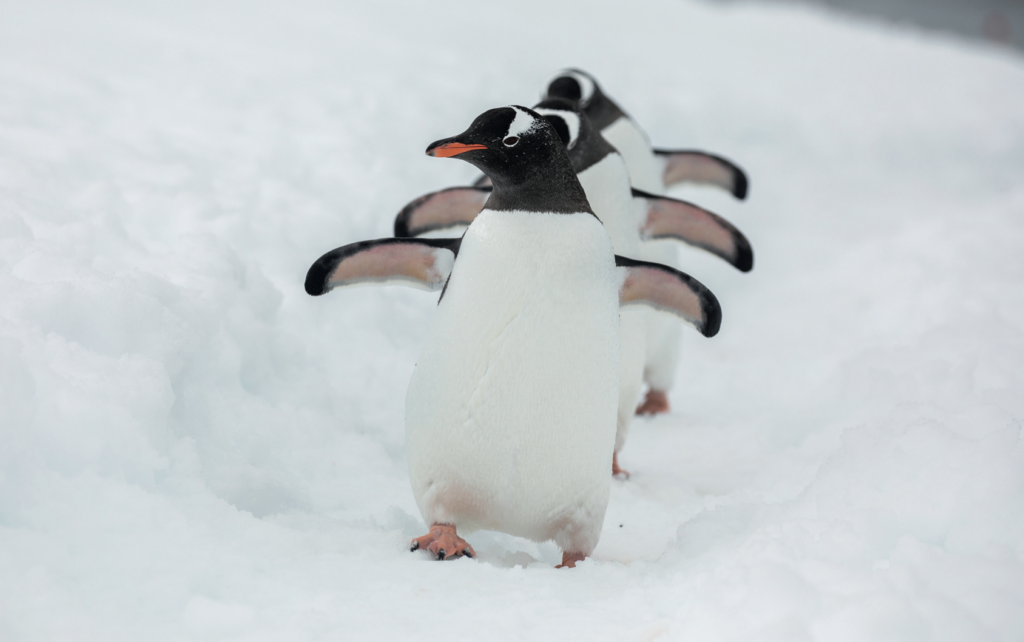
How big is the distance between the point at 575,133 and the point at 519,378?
2.54 feet

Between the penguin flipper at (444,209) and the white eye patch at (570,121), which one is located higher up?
the white eye patch at (570,121)

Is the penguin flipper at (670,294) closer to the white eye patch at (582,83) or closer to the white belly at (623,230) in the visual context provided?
the white belly at (623,230)

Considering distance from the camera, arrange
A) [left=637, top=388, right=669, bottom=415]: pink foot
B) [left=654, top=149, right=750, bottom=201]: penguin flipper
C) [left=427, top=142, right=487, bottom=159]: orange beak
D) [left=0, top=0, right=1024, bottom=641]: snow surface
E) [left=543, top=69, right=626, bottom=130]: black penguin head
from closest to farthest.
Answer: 1. [left=0, top=0, right=1024, bottom=641]: snow surface
2. [left=427, top=142, right=487, bottom=159]: orange beak
3. [left=543, top=69, right=626, bottom=130]: black penguin head
4. [left=654, top=149, right=750, bottom=201]: penguin flipper
5. [left=637, top=388, right=669, bottom=415]: pink foot

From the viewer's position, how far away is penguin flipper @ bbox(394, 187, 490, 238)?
6.41 ft

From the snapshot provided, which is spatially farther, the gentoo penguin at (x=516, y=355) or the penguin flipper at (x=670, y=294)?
the penguin flipper at (x=670, y=294)

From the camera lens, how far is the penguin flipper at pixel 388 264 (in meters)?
1.51

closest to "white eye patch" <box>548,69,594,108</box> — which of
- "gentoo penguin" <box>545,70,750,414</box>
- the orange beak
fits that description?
"gentoo penguin" <box>545,70,750,414</box>

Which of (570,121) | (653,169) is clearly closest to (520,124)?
(570,121)

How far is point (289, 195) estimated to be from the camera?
9.13 ft

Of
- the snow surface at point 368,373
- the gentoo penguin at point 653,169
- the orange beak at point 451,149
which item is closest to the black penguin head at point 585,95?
the gentoo penguin at point 653,169

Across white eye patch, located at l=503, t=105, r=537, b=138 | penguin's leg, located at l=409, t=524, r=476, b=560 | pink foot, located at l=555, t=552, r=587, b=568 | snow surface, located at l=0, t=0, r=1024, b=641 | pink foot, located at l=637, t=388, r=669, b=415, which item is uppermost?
white eye patch, located at l=503, t=105, r=537, b=138

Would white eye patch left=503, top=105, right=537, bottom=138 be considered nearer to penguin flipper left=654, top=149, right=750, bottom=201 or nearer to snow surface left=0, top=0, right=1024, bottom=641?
snow surface left=0, top=0, right=1024, bottom=641

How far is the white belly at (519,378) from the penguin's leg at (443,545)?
0.07 metres

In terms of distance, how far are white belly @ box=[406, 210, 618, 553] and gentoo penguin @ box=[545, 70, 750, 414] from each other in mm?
1099
